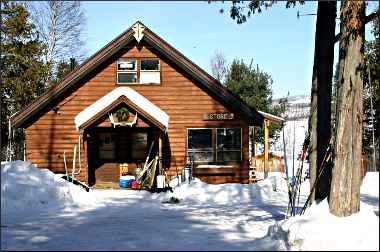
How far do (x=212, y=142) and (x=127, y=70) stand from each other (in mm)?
4906

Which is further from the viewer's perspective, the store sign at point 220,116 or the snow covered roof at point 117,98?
the store sign at point 220,116

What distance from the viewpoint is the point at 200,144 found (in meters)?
22.4

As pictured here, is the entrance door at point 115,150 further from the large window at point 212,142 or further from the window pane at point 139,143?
the large window at point 212,142

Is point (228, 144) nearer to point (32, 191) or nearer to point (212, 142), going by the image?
point (212, 142)

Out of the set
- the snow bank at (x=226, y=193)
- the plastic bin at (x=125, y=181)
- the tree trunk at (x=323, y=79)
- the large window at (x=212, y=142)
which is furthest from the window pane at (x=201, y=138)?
the tree trunk at (x=323, y=79)

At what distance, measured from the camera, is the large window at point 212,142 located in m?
22.3

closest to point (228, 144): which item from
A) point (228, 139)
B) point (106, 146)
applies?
point (228, 139)

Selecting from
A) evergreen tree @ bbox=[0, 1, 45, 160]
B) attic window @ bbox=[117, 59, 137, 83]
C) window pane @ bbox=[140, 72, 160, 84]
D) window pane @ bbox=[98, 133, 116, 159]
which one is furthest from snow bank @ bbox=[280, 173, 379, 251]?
evergreen tree @ bbox=[0, 1, 45, 160]

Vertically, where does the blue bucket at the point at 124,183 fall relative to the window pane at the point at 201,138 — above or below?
below

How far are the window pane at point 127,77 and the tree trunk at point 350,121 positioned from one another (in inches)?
561

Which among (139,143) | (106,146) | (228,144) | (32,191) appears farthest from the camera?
(106,146)

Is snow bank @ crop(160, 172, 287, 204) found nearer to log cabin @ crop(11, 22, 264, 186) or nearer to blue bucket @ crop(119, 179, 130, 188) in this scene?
blue bucket @ crop(119, 179, 130, 188)

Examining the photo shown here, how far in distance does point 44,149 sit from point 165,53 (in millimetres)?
6679

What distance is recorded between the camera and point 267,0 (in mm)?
10484
